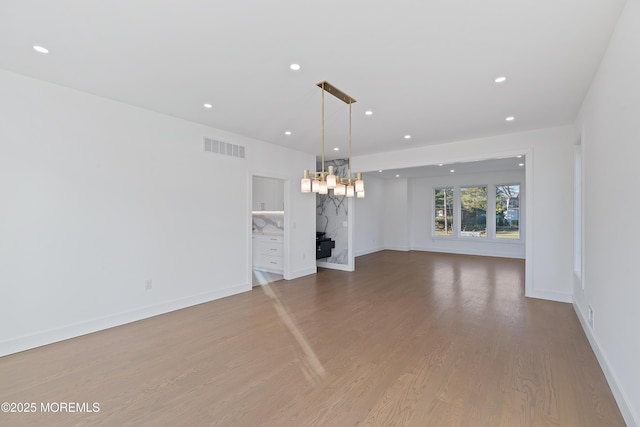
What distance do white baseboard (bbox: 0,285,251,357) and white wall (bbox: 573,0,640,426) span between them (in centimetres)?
467

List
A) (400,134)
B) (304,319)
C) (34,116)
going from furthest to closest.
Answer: (400,134), (304,319), (34,116)

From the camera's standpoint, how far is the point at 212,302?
447 centimetres

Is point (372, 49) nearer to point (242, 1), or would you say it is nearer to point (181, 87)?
point (242, 1)

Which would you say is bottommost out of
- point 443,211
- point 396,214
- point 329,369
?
point 329,369

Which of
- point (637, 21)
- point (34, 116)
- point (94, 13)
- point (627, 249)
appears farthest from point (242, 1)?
point (627, 249)

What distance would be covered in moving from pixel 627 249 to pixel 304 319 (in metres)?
3.18

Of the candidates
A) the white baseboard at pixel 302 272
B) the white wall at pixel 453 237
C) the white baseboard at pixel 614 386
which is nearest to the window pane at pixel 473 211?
the white wall at pixel 453 237

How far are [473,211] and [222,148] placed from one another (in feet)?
27.8

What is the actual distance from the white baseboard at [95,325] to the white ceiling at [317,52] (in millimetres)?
2697

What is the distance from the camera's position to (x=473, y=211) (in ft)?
31.4

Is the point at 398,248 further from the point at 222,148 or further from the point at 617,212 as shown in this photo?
the point at 617,212

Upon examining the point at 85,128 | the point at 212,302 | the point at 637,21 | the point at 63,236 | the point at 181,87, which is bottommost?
the point at 212,302

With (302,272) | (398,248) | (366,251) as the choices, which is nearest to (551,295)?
(302,272)

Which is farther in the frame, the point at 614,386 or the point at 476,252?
the point at 476,252
